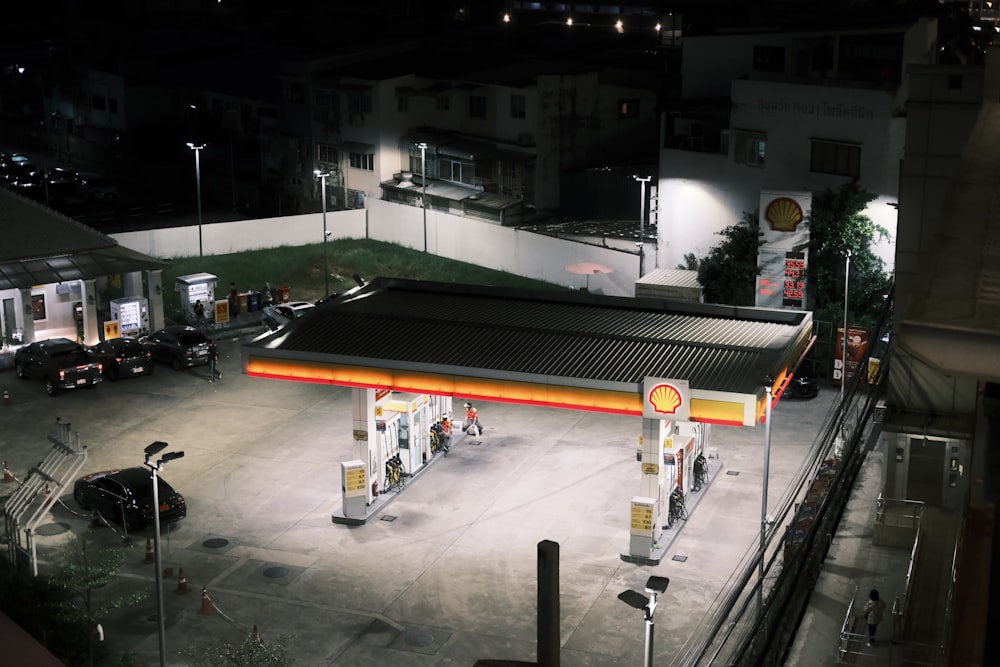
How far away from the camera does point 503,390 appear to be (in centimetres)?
3177

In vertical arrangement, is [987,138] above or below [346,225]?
above

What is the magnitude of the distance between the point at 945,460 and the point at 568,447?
45.5ft

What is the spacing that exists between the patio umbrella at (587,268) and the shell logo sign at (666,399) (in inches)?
966

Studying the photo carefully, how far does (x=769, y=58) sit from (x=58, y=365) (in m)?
30.0

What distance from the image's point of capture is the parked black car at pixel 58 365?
1738 inches

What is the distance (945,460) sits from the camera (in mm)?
27516

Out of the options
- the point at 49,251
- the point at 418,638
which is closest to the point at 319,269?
the point at 49,251

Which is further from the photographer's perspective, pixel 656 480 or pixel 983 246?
pixel 656 480

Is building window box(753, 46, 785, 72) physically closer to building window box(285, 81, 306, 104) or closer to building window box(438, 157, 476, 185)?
building window box(438, 157, 476, 185)

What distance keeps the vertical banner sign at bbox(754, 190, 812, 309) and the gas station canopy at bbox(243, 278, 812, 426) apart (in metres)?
11.4

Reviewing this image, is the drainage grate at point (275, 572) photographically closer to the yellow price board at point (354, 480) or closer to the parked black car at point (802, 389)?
the yellow price board at point (354, 480)

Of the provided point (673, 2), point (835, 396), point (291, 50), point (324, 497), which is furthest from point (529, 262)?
point (673, 2)

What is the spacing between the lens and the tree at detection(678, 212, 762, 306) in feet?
161

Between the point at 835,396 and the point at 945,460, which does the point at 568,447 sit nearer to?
the point at 835,396
